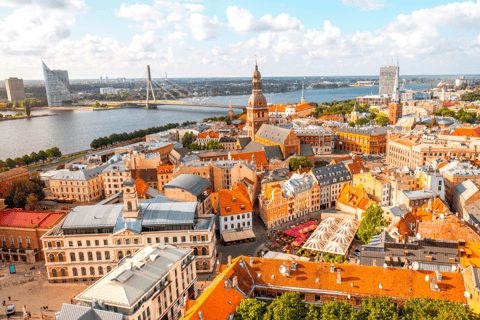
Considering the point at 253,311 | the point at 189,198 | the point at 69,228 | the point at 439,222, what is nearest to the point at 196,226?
the point at 189,198

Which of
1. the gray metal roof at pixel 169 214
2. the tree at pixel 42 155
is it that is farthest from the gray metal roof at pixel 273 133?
the tree at pixel 42 155

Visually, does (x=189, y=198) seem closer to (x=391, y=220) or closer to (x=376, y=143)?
(x=391, y=220)

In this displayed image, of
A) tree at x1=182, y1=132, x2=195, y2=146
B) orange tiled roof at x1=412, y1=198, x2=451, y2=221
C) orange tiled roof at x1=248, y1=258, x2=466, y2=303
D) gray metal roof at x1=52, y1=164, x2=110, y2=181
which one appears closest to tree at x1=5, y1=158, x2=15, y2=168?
gray metal roof at x1=52, y1=164, x2=110, y2=181

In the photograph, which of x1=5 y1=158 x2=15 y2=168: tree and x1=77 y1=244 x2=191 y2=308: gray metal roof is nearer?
x1=77 y1=244 x2=191 y2=308: gray metal roof

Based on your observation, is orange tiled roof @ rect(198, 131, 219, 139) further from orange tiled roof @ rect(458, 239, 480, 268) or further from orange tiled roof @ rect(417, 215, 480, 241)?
orange tiled roof @ rect(458, 239, 480, 268)

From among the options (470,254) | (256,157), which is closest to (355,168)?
(256,157)
